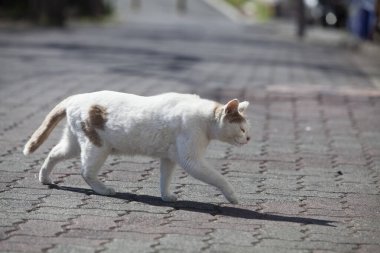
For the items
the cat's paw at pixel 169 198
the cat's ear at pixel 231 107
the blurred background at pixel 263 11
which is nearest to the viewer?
the cat's ear at pixel 231 107

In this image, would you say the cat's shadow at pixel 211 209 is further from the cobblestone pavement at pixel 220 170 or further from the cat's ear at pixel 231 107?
the cat's ear at pixel 231 107

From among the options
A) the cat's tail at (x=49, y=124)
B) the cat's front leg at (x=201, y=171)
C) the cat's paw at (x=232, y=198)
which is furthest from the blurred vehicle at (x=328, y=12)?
the cat's front leg at (x=201, y=171)

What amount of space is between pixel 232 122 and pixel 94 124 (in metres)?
0.94

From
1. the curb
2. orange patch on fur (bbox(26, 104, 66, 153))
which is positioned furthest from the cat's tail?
the curb

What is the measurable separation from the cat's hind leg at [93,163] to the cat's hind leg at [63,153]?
0.21 metres

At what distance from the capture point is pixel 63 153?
7121mm

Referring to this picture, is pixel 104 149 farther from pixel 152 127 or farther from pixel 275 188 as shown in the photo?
pixel 275 188

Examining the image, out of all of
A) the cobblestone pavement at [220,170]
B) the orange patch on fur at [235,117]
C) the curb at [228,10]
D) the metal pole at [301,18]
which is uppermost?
the orange patch on fur at [235,117]

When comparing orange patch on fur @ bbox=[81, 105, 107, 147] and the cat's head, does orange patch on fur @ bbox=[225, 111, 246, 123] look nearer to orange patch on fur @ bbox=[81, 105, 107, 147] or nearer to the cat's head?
the cat's head

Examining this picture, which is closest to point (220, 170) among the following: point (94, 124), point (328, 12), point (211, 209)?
point (211, 209)

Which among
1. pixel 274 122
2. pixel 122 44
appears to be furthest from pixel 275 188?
pixel 122 44

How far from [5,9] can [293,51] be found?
468 inches

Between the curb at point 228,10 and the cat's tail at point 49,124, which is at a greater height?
the cat's tail at point 49,124

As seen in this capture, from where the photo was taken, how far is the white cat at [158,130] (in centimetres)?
660
